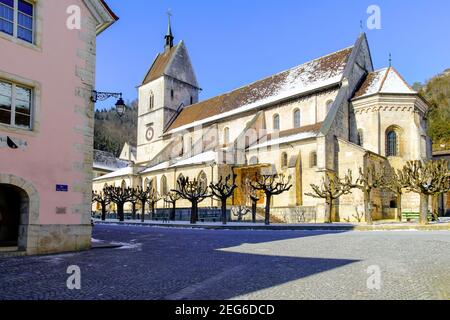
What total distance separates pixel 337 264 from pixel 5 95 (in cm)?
1030

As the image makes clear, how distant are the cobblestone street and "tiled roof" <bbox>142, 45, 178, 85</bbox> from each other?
151ft

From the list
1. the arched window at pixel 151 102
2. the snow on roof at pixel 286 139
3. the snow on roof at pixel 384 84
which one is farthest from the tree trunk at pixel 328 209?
the arched window at pixel 151 102

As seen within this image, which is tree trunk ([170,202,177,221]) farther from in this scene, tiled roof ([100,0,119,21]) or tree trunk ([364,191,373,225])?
tiled roof ([100,0,119,21])

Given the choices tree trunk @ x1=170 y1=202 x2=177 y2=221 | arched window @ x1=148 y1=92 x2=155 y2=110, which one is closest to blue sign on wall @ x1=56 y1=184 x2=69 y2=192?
tree trunk @ x1=170 y1=202 x2=177 y2=221

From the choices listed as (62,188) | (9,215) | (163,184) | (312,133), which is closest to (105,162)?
(163,184)

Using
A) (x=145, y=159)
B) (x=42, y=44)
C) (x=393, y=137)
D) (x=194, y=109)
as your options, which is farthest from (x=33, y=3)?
(x=145, y=159)

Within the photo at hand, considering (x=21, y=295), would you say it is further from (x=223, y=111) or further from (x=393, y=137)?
(x=223, y=111)

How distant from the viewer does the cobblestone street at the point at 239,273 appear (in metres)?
6.18

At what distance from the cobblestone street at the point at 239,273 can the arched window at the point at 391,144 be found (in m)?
23.7

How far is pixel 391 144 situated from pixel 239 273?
30661 mm

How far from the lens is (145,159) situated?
58875mm

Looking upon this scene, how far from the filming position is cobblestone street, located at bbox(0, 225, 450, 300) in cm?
618

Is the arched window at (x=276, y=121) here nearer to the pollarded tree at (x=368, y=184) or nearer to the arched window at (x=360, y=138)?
the arched window at (x=360, y=138)

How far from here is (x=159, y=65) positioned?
190 ft
